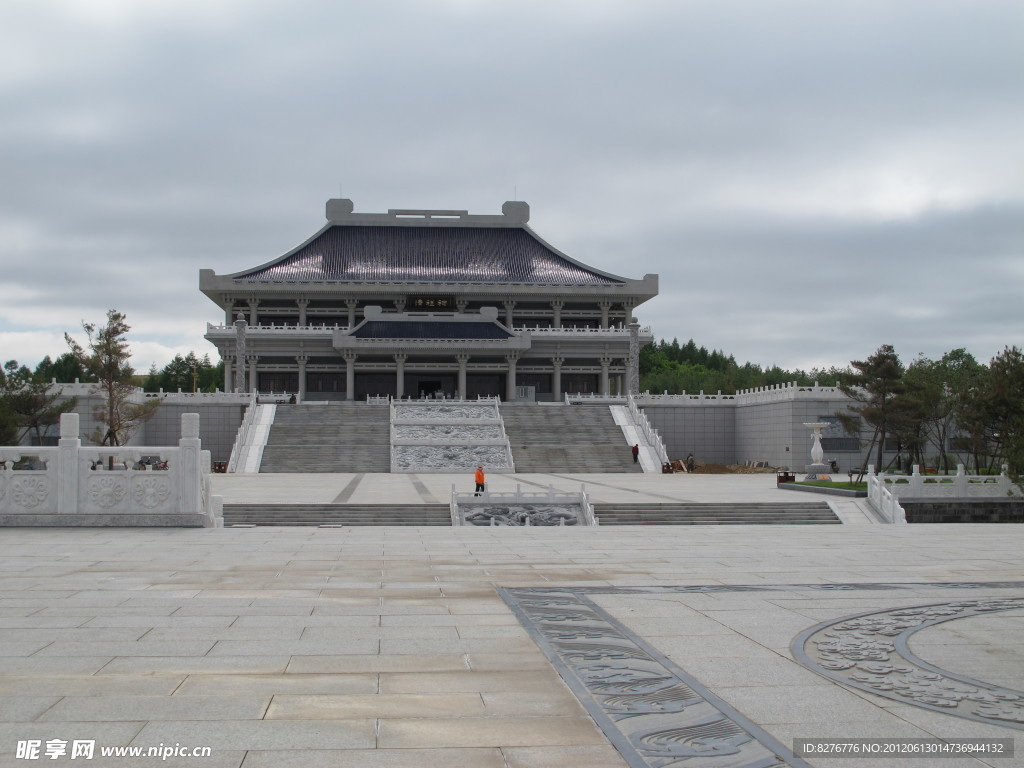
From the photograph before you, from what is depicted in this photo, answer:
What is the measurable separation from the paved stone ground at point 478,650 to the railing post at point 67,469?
2.58 m

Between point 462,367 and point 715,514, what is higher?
point 462,367

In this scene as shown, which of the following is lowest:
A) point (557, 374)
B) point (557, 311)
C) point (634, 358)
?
point (557, 374)

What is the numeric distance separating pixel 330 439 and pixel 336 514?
1986 centimetres

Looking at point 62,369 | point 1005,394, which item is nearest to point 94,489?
point 1005,394

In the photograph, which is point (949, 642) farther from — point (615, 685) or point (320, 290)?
point (320, 290)

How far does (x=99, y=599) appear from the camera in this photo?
328 inches

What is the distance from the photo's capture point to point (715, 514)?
2162 cm

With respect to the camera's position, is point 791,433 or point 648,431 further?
point 648,431

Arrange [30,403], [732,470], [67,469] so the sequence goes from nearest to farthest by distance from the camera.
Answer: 1. [67,469]
2. [30,403]
3. [732,470]

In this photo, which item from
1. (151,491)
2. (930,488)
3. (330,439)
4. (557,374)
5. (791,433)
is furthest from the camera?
(557,374)

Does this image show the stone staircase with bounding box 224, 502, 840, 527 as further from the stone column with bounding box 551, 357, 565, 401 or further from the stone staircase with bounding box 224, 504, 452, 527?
the stone column with bounding box 551, 357, 565, 401

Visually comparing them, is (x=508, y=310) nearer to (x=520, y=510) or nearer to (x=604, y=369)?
(x=604, y=369)

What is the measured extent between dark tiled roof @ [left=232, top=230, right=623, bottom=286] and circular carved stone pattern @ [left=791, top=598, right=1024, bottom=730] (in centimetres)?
5227

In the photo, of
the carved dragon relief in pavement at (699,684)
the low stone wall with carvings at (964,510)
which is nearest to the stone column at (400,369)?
the low stone wall with carvings at (964,510)
